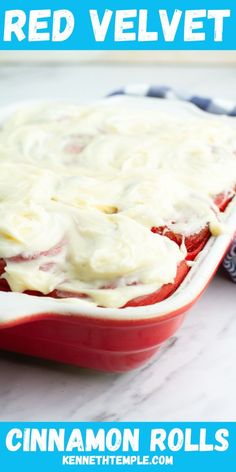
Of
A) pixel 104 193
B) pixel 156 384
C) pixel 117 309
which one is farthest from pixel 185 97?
pixel 117 309

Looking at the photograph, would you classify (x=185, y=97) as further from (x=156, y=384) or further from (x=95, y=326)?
Answer: (x=95, y=326)

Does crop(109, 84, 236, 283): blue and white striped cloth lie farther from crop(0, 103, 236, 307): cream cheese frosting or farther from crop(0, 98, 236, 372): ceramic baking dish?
crop(0, 98, 236, 372): ceramic baking dish

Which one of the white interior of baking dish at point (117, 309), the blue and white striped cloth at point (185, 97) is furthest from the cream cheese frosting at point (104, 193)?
the blue and white striped cloth at point (185, 97)

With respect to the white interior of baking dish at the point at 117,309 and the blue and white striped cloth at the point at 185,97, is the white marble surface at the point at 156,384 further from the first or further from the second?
the blue and white striped cloth at the point at 185,97

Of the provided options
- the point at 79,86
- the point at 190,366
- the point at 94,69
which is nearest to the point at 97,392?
the point at 190,366

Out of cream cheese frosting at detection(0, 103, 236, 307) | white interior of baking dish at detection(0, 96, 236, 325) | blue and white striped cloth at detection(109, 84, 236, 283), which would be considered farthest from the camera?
blue and white striped cloth at detection(109, 84, 236, 283)

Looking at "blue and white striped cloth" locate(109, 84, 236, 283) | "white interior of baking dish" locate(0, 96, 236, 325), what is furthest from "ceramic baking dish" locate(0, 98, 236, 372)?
"blue and white striped cloth" locate(109, 84, 236, 283)
